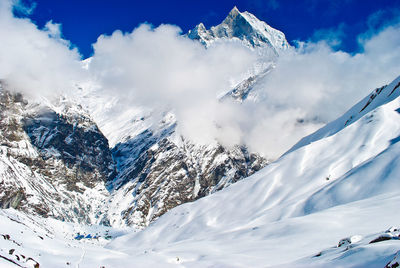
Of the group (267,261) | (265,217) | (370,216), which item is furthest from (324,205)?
(267,261)

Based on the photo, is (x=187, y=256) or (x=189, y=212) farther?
(x=189, y=212)

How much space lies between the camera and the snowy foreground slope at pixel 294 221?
16.7 m

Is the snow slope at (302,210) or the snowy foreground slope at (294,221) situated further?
the snow slope at (302,210)

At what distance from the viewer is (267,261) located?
21000 mm

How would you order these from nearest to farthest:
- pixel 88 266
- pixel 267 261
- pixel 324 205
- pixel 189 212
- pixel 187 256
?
pixel 88 266, pixel 267 261, pixel 187 256, pixel 324 205, pixel 189 212

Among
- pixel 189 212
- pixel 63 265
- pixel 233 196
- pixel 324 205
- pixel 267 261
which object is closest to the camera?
pixel 63 265

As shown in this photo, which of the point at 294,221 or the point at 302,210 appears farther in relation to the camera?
the point at 302,210

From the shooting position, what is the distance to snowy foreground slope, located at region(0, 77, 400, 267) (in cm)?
1670

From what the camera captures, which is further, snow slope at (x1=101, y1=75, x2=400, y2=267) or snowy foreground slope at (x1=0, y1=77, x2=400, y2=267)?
snow slope at (x1=101, y1=75, x2=400, y2=267)

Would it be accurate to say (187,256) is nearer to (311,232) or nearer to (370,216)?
(311,232)

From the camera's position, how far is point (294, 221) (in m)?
35.0

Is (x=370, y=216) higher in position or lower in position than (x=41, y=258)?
lower

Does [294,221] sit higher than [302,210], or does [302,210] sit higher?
[302,210]

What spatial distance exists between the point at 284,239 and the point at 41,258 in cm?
1976
